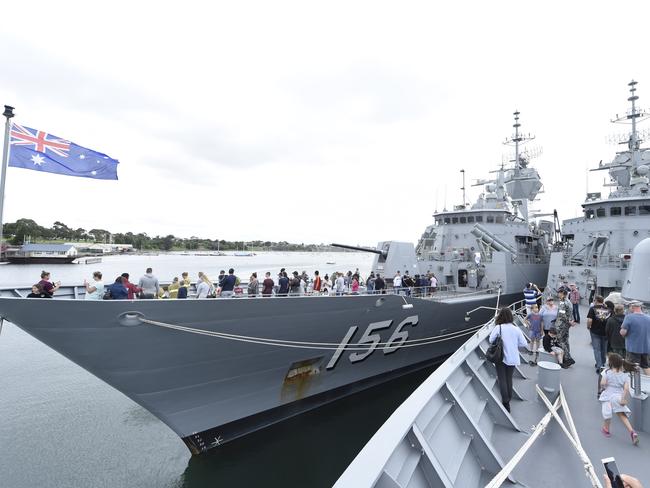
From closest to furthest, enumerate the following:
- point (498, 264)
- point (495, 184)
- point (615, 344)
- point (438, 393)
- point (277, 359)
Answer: point (438, 393) < point (615, 344) < point (277, 359) < point (498, 264) < point (495, 184)

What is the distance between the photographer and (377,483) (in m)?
1.87

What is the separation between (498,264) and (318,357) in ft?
31.0

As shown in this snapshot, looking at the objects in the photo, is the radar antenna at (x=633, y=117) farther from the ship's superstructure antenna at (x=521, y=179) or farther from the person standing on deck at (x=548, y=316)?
the person standing on deck at (x=548, y=316)

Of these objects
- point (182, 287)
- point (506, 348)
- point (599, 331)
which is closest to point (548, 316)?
point (599, 331)

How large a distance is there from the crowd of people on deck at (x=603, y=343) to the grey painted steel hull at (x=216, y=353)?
10.4 ft

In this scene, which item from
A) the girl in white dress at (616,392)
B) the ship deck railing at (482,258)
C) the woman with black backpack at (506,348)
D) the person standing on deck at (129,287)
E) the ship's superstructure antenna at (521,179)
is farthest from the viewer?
the ship's superstructure antenna at (521,179)

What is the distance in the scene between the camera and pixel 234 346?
5969mm

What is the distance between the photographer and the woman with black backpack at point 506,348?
371cm

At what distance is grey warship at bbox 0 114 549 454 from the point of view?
15.4 ft

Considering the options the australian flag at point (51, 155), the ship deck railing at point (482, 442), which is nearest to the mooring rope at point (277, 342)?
the australian flag at point (51, 155)

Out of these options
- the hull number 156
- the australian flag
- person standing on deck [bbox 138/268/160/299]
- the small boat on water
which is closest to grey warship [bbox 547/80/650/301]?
the hull number 156

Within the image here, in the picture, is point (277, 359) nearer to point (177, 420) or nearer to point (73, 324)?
point (177, 420)

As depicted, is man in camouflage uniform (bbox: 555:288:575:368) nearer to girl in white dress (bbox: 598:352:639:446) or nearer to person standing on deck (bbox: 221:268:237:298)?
girl in white dress (bbox: 598:352:639:446)

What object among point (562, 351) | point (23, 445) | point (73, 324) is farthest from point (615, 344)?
point (23, 445)
